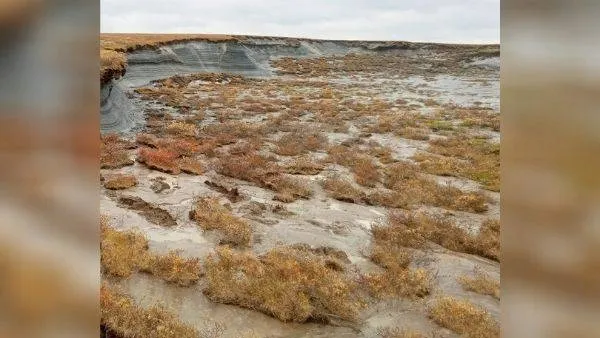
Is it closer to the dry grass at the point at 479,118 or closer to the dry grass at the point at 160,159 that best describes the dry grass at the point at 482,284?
the dry grass at the point at 160,159

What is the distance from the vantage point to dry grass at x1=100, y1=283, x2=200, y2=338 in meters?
5.54

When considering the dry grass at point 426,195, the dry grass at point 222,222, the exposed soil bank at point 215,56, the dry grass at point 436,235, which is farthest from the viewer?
the exposed soil bank at point 215,56

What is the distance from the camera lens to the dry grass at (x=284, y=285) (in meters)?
6.32

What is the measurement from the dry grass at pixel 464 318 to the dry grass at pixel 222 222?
12.4 feet

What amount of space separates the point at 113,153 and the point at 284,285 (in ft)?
29.6

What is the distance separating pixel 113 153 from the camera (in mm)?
13805

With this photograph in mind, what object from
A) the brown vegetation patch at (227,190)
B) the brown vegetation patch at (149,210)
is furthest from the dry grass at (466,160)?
the brown vegetation patch at (149,210)

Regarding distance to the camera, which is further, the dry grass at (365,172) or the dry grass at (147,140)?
the dry grass at (147,140)

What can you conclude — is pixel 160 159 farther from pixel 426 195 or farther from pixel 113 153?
pixel 426 195

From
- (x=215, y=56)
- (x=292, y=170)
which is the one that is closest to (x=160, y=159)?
(x=292, y=170)

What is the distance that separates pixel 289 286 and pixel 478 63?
43749 mm
